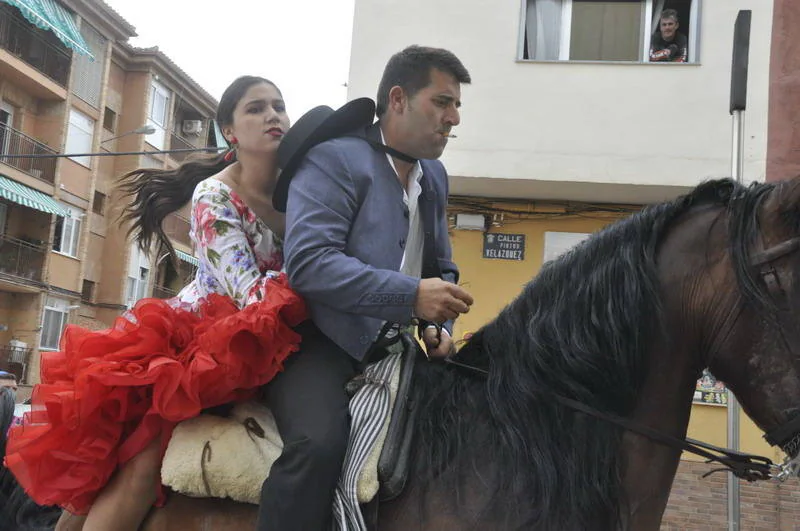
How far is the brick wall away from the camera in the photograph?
9.18 m

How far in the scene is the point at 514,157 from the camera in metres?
9.70

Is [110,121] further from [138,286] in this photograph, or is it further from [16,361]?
[16,361]

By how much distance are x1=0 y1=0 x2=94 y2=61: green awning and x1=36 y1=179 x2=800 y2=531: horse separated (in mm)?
25267

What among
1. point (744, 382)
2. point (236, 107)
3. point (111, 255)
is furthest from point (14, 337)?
point (744, 382)

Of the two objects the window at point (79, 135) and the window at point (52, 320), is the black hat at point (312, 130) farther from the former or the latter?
the window at point (79, 135)

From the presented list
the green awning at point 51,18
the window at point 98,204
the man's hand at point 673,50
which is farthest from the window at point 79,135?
the man's hand at point 673,50

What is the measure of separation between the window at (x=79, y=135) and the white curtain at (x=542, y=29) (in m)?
26.8

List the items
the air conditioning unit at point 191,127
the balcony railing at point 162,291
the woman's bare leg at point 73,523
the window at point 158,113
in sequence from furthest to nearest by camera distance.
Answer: the air conditioning unit at point 191,127 → the balcony railing at point 162,291 → the window at point 158,113 → the woman's bare leg at point 73,523

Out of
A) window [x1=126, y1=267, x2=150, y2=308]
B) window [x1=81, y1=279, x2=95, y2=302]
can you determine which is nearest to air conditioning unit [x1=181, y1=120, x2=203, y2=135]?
window [x1=126, y1=267, x2=150, y2=308]

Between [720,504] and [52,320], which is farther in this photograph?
[52,320]

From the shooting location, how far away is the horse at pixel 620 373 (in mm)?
2361

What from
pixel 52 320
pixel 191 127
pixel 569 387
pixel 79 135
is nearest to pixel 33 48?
pixel 79 135

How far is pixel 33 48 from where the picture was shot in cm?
3188

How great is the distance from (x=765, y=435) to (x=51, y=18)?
1148 inches
